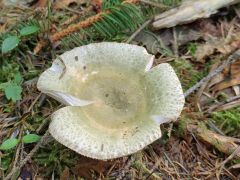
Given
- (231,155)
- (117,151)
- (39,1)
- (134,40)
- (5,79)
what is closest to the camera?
(117,151)

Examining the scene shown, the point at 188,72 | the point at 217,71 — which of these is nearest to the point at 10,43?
the point at 188,72

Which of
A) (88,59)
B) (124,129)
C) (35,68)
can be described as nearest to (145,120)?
(124,129)

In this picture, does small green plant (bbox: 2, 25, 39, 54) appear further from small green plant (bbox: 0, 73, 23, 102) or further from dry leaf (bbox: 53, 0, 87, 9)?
dry leaf (bbox: 53, 0, 87, 9)

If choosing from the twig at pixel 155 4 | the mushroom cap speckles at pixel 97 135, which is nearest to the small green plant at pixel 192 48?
the twig at pixel 155 4

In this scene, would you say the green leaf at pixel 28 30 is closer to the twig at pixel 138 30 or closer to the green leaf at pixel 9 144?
the twig at pixel 138 30

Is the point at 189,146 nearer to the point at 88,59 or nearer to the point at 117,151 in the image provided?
the point at 117,151

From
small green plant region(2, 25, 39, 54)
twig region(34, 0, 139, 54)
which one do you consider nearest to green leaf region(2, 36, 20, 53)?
small green plant region(2, 25, 39, 54)
